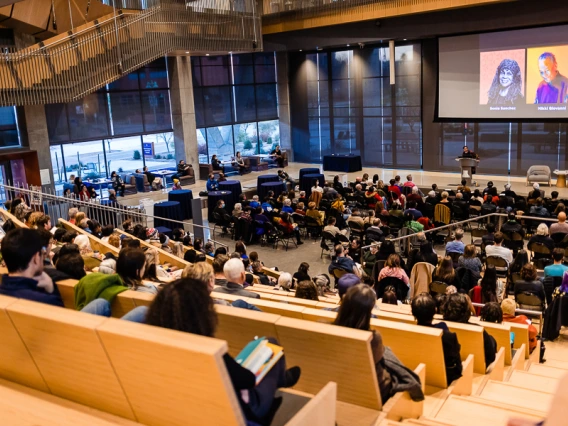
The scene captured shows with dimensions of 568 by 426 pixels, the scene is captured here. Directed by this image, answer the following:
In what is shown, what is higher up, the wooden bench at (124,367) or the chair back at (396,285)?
the wooden bench at (124,367)

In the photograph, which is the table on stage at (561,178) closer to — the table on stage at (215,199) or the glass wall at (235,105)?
the table on stage at (215,199)

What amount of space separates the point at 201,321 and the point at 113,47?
16.2 meters

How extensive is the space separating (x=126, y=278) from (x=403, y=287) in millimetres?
5448

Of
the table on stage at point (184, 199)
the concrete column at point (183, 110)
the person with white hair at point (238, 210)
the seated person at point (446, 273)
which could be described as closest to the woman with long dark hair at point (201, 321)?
the seated person at point (446, 273)

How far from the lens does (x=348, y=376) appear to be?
3.18 metres

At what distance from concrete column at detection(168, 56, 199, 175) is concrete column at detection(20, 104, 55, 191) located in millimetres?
5126

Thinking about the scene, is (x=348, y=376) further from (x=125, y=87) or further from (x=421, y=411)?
(x=125, y=87)

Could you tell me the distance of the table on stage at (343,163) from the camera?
2334 centimetres

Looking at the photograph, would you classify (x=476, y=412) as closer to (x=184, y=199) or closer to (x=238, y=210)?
(x=238, y=210)

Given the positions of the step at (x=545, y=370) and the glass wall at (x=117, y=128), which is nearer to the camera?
the step at (x=545, y=370)

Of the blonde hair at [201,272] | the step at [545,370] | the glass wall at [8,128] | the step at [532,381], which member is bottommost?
the step at [545,370]

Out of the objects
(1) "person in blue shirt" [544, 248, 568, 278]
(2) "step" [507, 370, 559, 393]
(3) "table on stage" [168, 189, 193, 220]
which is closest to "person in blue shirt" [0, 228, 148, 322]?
(2) "step" [507, 370, 559, 393]

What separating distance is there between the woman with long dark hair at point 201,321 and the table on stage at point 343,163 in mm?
21052

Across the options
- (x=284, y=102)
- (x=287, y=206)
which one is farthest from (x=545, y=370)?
Answer: (x=284, y=102)
